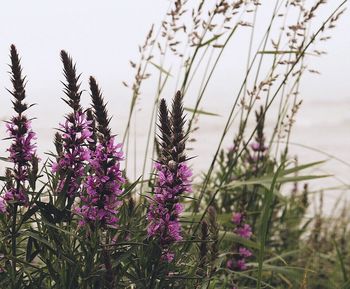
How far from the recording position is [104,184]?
1.64 metres

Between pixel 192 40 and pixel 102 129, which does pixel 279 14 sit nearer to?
pixel 192 40

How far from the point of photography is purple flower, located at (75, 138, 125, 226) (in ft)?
5.40

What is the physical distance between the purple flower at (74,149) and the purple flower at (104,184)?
0.29 ft

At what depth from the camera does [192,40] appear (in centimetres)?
307

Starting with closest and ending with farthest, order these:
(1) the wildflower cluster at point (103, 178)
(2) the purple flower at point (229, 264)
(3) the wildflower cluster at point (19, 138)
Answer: (1) the wildflower cluster at point (103, 178) < (3) the wildflower cluster at point (19, 138) < (2) the purple flower at point (229, 264)

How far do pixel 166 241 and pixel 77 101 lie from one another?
0.45 m

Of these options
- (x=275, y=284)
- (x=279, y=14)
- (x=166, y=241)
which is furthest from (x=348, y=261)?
(x=166, y=241)

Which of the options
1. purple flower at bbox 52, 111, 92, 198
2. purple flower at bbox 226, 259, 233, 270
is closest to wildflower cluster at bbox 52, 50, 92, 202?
purple flower at bbox 52, 111, 92, 198

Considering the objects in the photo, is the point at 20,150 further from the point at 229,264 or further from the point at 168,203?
the point at 229,264

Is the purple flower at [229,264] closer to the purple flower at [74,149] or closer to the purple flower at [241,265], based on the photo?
the purple flower at [241,265]

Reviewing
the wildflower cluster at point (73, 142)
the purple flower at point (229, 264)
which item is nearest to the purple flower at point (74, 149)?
the wildflower cluster at point (73, 142)

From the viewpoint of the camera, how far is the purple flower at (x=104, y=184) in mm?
1645

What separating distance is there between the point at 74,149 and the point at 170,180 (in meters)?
0.29

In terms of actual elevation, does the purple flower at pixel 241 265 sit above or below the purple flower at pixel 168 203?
below
